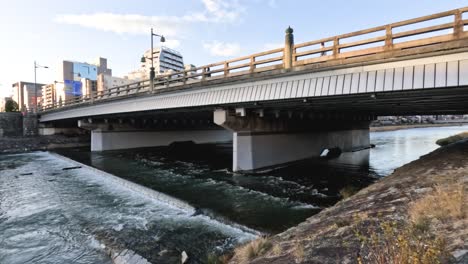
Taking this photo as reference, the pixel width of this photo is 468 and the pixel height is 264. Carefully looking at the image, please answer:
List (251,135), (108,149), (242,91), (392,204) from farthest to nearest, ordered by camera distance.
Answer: (108,149), (251,135), (242,91), (392,204)

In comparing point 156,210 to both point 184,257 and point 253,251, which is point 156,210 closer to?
point 184,257

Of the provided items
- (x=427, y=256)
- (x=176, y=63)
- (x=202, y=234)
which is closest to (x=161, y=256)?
(x=202, y=234)

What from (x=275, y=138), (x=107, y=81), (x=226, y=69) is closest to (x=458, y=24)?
(x=226, y=69)

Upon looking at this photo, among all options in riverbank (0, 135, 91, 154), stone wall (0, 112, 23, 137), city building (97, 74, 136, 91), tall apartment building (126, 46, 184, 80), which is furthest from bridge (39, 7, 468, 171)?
city building (97, 74, 136, 91)

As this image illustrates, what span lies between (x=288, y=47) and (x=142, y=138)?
30.8 m

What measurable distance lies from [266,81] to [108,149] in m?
28.1

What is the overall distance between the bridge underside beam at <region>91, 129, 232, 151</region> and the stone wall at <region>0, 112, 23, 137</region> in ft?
64.7

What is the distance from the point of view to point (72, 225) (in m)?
10.9

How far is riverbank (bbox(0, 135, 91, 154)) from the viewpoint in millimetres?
40419

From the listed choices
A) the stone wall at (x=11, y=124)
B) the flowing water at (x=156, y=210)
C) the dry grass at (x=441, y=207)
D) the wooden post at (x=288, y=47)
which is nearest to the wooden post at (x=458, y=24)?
the dry grass at (x=441, y=207)

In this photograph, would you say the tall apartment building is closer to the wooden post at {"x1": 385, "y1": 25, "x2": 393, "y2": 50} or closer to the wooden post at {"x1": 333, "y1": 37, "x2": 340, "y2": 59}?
the wooden post at {"x1": 333, "y1": 37, "x2": 340, "y2": 59}

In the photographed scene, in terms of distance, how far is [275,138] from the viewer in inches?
888

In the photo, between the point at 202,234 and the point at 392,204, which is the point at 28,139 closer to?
the point at 202,234

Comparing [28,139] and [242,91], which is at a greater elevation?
[242,91]
